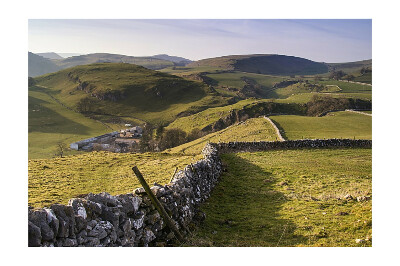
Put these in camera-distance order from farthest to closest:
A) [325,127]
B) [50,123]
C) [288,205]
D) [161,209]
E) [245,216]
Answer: [50,123]
[325,127]
[288,205]
[245,216]
[161,209]

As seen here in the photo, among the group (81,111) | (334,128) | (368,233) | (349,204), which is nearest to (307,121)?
(334,128)

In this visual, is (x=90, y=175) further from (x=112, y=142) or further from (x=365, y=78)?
(x=365, y=78)

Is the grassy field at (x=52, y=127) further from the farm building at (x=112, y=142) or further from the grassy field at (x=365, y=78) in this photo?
the grassy field at (x=365, y=78)

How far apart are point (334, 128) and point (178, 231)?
3810 cm

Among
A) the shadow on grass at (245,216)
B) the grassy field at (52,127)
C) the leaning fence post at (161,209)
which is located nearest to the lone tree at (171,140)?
the grassy field at (52,127)

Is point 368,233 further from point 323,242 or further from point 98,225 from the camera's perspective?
point 98,225

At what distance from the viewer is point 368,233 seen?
9.25m

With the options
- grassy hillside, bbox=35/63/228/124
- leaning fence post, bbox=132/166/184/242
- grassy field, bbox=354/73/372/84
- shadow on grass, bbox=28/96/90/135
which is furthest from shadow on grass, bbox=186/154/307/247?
grassy field, bbox=354/73/372/84

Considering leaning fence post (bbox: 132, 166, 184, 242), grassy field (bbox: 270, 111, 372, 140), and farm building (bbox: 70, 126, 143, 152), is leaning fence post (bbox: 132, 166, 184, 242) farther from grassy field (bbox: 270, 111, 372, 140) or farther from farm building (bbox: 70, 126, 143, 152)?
farm building (bbox: 70, 126, 143, 152)

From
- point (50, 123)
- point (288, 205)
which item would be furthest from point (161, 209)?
point (50, 123)

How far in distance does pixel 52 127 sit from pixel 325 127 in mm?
89465

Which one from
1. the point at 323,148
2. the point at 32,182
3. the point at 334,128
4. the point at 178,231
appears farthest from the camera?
the point at 334,128

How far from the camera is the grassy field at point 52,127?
253 ft

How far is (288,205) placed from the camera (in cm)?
1343
